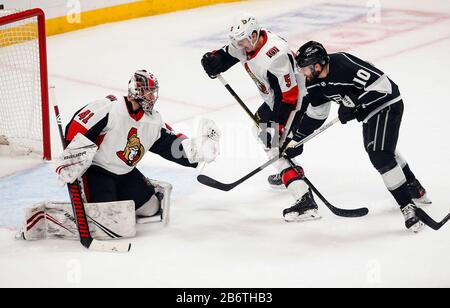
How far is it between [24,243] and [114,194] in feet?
1.48

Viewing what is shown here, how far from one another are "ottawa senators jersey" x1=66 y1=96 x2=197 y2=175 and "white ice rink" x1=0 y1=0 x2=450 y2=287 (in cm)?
37

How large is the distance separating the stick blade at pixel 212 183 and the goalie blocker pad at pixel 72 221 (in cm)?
55

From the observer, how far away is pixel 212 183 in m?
4.64

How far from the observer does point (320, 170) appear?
517 cm

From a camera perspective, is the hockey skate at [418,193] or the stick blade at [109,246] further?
the hockey skate at [418,193]

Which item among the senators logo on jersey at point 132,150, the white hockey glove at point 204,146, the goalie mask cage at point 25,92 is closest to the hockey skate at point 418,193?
the white hockey glove at point 204,146

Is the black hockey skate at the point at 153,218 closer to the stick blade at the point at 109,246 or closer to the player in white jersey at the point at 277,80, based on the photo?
the stick blade at the point at 109,246

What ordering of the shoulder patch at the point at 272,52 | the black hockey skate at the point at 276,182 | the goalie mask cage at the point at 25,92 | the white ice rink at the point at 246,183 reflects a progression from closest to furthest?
the white ice rink at the point at 246,183
the shoulder patch at the point at 272,52
the black hockey skate at the point at 276,182
the goalie mask cage at the point at 25,92

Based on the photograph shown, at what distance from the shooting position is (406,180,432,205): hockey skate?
14.9 feet

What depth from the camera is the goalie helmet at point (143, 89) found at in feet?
13.4

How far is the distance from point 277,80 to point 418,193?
87 cm

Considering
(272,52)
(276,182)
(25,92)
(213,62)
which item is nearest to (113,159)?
(213,62)

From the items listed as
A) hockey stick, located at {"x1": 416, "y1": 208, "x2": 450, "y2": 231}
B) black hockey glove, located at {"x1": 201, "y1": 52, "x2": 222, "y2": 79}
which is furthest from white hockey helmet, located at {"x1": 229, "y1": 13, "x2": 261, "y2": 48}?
hockey stick, located at {"x1": 416, "y1": 208, "x2": 450, "y2": 231}

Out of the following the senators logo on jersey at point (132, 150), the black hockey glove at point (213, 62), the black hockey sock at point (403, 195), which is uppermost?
the black hockey glove at point (213, 62)
